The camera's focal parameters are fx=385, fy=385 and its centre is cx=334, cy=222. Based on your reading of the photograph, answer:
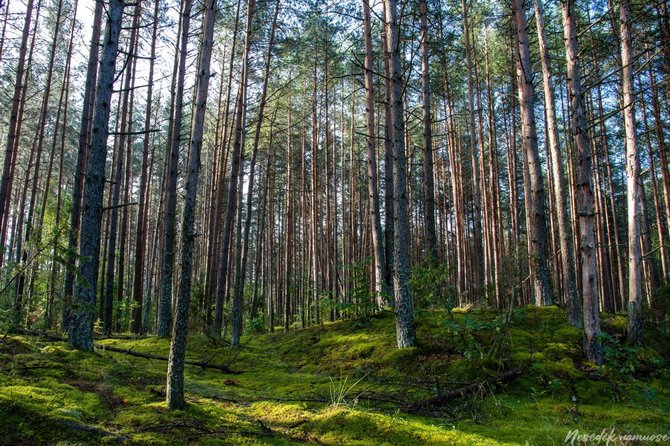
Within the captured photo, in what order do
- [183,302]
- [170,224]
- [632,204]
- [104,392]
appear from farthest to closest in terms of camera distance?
1. [170,224]
2. [632,204]
3. [104,392]
4. [183,302]

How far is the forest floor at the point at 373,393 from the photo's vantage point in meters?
3.44

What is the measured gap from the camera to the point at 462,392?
493 cm

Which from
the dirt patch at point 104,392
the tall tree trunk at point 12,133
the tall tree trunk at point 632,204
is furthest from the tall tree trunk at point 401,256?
the tall tree trunk at point 12,133

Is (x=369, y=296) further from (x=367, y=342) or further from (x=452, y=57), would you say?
(x=452, y=57)

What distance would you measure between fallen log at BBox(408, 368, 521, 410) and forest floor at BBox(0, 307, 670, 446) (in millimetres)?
19

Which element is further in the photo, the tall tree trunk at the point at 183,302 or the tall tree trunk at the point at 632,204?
the tall tree trunk at the point at 632,204

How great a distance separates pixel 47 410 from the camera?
3486mm

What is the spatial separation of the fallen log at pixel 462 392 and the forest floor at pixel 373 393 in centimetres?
2

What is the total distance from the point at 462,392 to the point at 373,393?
115cm

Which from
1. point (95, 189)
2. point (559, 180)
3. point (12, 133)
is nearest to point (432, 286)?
point (559, 180)

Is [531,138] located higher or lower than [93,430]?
higher

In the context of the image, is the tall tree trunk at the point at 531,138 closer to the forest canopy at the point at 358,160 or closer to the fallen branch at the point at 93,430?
the forest canopy at the point at 358,160

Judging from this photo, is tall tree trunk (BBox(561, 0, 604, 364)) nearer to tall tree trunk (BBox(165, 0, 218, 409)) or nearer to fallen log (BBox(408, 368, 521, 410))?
fallen log (BBox(408, 368, 521, 410))

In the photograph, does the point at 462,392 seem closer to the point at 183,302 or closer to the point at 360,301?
the point at 183,302
